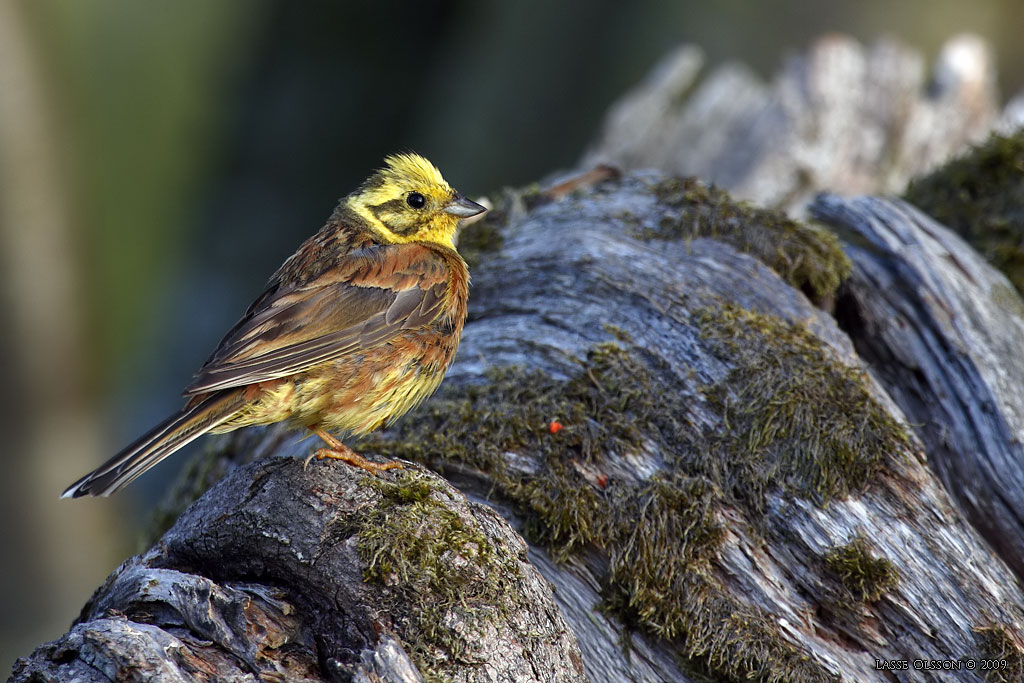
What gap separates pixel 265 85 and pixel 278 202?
5.43 feet

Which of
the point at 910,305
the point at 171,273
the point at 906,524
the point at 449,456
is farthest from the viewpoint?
the point at 171,273

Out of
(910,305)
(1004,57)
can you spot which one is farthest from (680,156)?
(1004,57)

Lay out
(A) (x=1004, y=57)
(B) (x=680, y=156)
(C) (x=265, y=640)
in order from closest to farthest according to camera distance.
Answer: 1. (C) (x=265, y=640)
2. (B) (x=680, y=156)
3. (A) (x=1004, y=57)

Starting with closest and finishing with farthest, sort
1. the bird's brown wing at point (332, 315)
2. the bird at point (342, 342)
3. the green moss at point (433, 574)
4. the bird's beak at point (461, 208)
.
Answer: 1. the green moss at point (433, 574)
2. the bird at point (342, 342)
3. the bird's brown wing at point (332, 315)
4. the bird's beak at point (461, 208)

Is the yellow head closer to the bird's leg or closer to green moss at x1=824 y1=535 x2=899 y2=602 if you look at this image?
the bird's leg

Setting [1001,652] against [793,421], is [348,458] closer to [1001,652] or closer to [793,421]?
[793,421]

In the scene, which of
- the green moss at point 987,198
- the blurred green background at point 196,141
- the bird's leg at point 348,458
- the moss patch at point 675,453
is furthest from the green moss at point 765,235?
the blurred green background at point 196,141

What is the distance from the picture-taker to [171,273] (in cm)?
1315

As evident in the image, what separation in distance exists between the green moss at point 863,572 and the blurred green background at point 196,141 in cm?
579

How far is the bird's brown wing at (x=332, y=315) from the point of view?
3.72 metres

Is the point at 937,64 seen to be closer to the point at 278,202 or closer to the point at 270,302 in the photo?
the point at 270,302

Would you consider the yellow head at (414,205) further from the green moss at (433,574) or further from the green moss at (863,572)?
the green moss at (863,572)

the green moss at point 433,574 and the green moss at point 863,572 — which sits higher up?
the green moss at point 863,572

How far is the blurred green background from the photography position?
31.3 ft
